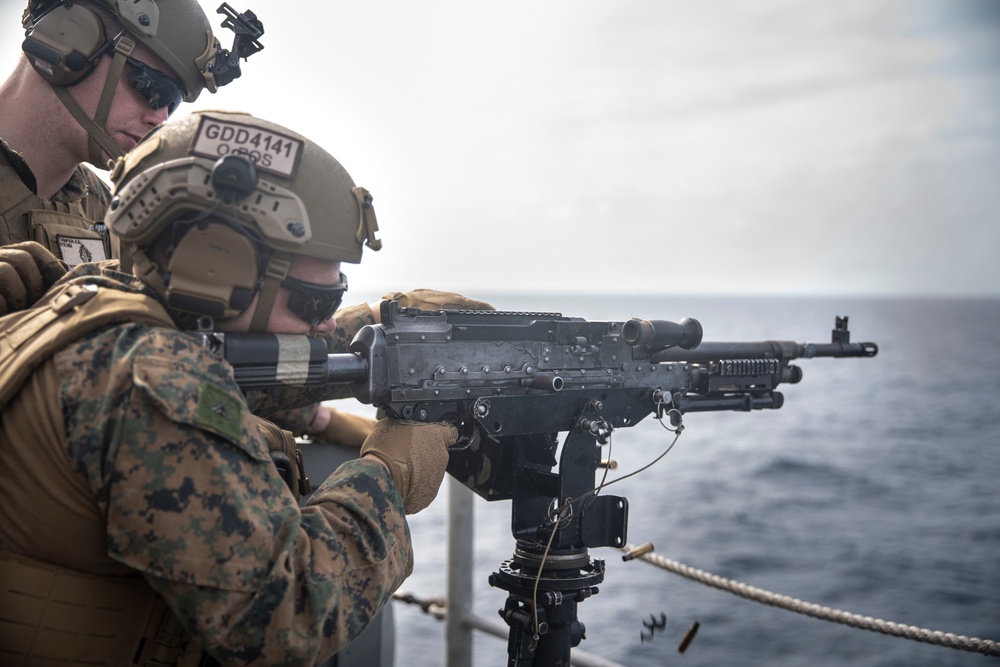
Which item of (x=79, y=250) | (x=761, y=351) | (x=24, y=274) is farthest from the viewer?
(x=761, y=351)

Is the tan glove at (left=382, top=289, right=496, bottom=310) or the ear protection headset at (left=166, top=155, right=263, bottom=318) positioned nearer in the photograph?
the ear protection headset at (left=166, top=155, right=263, bottom=318)

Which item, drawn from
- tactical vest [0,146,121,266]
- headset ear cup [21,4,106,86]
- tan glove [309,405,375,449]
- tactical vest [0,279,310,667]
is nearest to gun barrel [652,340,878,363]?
tan glove [309,405,375,449]

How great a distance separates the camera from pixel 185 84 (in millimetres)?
4559

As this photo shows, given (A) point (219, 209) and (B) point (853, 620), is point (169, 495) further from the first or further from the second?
(B) point (853, 620)

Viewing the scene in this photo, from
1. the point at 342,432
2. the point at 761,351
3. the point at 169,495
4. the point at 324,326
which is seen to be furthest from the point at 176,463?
the point at 761,351

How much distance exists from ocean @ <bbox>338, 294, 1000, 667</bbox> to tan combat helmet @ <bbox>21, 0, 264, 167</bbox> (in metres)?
2.56

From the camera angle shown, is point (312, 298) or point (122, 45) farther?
point (122, 45)

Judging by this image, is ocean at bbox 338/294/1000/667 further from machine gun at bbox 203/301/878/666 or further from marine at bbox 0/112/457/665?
marine at bbox 0/112/457/665

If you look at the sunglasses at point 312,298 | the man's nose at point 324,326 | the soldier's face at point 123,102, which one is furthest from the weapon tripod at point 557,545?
the soldier's face at point 123,102

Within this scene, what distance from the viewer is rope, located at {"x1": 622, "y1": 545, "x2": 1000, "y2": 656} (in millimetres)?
3873

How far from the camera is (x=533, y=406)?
3.96 metres

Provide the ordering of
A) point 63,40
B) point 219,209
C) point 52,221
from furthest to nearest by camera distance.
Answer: point 52,221 < point 63,40 < point 219,209

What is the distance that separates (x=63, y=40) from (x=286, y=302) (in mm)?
2317

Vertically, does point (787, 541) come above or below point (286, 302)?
below
